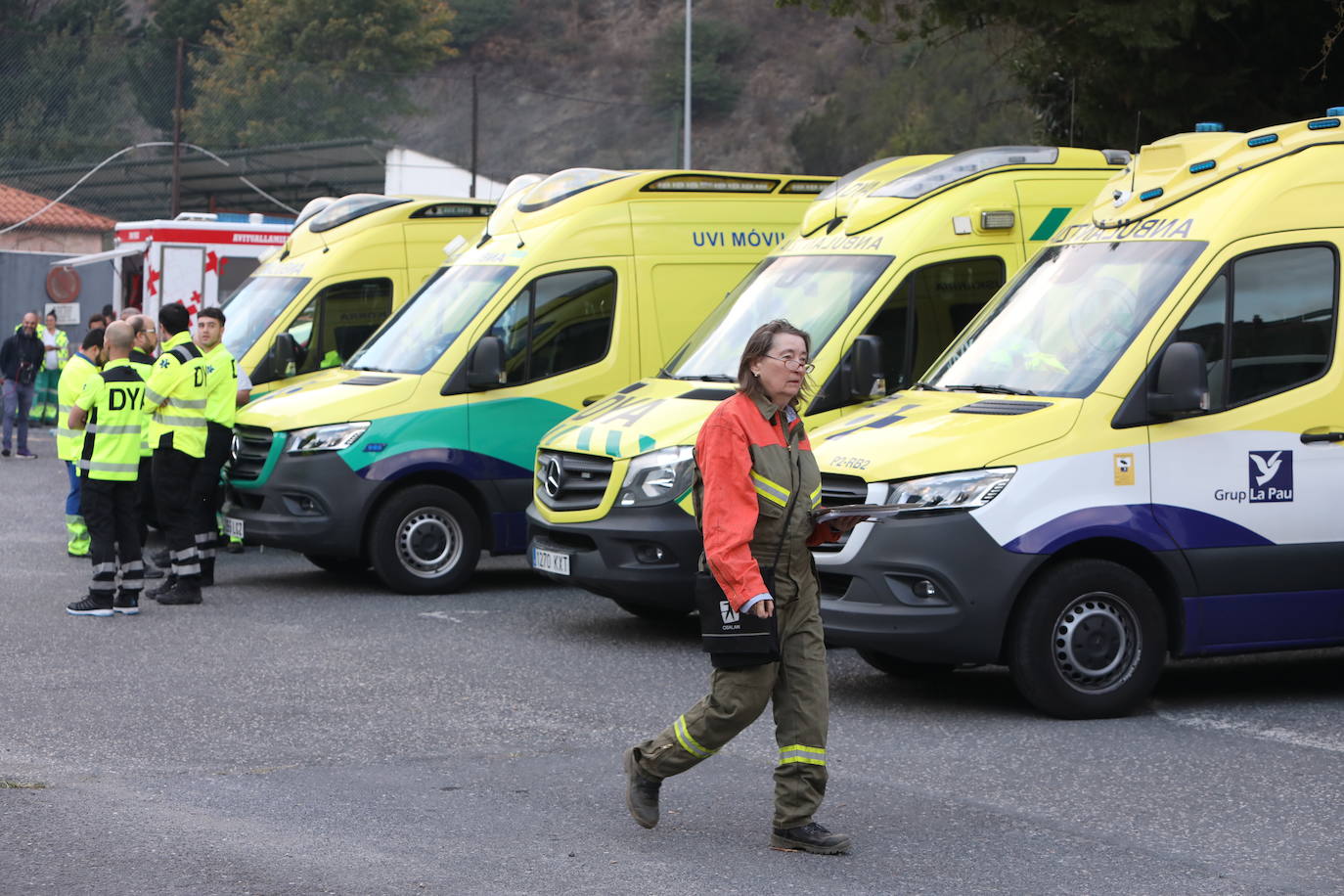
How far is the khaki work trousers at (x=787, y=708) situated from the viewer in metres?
6.09

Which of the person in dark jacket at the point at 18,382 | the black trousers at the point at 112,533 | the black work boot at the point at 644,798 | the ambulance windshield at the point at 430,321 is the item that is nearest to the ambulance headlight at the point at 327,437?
the ambulance windshield at the point at 430,321

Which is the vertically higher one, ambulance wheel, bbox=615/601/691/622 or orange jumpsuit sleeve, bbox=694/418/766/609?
orange jumpsuit sleeve, bbox=694/418/766/609

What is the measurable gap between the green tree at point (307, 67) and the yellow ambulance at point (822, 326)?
2393cm

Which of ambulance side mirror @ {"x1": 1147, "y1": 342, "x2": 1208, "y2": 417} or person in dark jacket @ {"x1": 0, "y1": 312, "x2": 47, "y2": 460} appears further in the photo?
person in dark jacket @ {"x1": 0, "y1": 312, "x2": 47, "y2": 460}

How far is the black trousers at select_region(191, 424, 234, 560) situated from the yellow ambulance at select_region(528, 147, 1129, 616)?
2.43 m

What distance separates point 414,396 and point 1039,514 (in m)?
5.32

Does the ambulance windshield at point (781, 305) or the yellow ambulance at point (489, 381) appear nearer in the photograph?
the ambulance windshield at point (781, 305)

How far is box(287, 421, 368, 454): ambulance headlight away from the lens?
39.8ft

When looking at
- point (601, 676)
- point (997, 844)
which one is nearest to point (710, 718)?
point (997, 844)

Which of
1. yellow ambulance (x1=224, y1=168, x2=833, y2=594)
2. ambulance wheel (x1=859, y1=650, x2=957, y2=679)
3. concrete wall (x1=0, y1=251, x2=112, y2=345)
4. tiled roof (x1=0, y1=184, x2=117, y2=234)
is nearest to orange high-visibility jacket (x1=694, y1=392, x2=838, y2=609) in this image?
ambulance wheel (x1=859, y1=650, x2=957, y2=679)

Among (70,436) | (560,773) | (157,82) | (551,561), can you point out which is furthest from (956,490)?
(157,82)

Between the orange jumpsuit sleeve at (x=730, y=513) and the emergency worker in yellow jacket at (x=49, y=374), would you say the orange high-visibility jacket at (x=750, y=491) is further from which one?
the emergency worker in yellow jacket at (x=49, y=374)

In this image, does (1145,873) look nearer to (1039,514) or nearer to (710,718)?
(710,718)

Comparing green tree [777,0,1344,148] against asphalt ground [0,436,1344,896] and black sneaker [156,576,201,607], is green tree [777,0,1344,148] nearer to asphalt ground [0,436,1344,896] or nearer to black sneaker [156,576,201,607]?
asphalt ground [0,436,1344,896]
